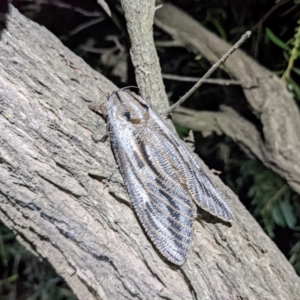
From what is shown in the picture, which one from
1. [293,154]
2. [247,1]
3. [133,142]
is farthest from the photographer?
[247,1]

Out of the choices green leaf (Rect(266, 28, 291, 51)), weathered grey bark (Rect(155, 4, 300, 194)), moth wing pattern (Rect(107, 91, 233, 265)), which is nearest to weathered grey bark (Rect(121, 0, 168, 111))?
moth wing pattern (Rect(107, 91, 233, 265))

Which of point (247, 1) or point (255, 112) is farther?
point (247, 1)

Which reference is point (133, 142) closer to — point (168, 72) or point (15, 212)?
point (15, 212)

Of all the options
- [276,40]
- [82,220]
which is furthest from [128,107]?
[276,40]

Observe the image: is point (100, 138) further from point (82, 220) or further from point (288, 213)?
point (288, 213)

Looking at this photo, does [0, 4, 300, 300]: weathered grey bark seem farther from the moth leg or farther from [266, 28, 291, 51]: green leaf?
[266, 28, 291, 51]: green leaf

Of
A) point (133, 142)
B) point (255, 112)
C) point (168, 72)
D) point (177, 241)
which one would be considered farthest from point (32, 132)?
point (168, 72)

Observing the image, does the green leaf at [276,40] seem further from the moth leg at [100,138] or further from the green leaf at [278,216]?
the moth leg at [100,138]

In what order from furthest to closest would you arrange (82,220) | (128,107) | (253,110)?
(253,110) < (128,107) < (82,220)
